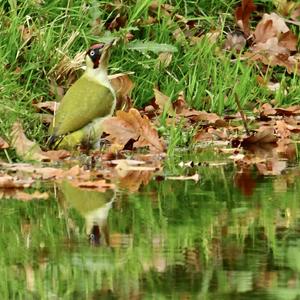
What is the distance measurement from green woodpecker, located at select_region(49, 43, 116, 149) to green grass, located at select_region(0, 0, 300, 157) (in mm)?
337

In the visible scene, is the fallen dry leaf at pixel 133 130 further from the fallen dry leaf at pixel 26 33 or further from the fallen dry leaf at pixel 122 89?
the fallen dry leaf at pixel 26 33

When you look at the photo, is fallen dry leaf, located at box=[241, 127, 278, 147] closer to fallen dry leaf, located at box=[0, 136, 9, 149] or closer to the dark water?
the dark water

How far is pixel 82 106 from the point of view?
7207 millimetres

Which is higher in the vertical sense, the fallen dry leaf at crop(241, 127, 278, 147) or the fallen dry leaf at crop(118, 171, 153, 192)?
the fallen dry leaf at crop(241, 127, 278, 147)

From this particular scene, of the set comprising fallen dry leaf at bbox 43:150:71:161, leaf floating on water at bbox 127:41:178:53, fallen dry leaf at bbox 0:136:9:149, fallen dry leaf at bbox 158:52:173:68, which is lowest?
fallen dry leaf at bbox 43:150:71:161

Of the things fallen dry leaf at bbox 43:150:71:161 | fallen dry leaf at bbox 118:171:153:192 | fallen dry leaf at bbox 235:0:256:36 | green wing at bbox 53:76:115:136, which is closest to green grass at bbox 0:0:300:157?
green wing at bbox 53:76:115:136

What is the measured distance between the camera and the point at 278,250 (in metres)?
4.16

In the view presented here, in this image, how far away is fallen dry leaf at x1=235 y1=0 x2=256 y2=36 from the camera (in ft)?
33.9

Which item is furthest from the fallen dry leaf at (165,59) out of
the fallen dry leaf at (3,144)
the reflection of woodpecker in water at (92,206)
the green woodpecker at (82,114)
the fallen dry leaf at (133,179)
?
the reflection of woodpecker in water at (92,206)

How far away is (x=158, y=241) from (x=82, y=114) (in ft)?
9.41

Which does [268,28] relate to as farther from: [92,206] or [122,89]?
[92,206]

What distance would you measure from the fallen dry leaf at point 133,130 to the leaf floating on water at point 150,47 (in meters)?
1.49

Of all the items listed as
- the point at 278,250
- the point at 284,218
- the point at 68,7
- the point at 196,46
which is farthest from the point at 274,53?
the point at 278,250

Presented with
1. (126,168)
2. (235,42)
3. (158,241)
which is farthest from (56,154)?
(235,42)
